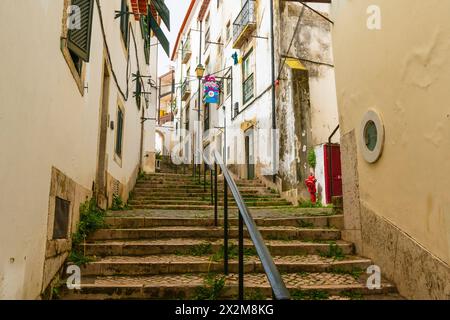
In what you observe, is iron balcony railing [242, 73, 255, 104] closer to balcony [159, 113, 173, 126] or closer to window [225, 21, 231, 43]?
window [225, 21, 231, 43]

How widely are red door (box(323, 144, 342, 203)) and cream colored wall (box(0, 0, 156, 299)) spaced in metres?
5.82

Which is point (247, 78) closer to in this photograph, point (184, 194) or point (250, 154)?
point (250, 154)

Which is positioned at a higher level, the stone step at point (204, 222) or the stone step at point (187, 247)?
the stone step at point (204, 222)

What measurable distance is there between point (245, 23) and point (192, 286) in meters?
11.0

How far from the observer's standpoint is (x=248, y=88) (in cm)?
1305

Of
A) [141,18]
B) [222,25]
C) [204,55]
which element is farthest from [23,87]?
[204,55]

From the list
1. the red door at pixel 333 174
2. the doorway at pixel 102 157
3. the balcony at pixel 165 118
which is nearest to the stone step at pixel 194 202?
the red door at pixel 333 174

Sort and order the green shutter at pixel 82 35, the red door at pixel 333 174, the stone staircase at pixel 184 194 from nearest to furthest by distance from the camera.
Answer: the green shutter at pixel 82 35
the stone staircase at pixel 184 194
the red door at pixel 333 174

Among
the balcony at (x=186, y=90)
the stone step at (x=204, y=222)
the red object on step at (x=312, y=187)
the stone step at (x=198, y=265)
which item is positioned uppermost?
the balcony at (x=186, y=90)

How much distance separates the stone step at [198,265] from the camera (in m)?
3.59

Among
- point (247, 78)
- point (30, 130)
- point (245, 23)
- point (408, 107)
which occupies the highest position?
point (245, 23)

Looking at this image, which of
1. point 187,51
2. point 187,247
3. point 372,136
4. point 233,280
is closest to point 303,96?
point 372,136

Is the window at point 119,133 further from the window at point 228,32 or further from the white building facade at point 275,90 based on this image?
the window at point 228,32

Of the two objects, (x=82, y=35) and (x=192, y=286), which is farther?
(x=82, y=35)
